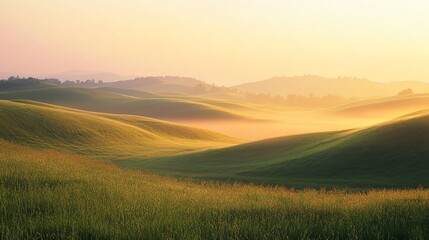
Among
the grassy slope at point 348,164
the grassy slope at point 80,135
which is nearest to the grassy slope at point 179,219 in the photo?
the grassy slope at point 348,164

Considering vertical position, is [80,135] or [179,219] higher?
[179,219]

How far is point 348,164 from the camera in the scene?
3966 cm

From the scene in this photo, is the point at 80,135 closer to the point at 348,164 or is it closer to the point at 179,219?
the point at 348,164

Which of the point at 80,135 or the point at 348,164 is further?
the point at 80,135

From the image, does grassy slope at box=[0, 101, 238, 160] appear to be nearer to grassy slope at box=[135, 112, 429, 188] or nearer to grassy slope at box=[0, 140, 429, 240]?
grassy slope at box=[135, 112, 429, 188]

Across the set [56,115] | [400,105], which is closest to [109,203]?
[56,115]

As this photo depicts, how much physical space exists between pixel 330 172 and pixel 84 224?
104 ft

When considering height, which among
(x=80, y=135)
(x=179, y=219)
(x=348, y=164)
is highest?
(x=179, y=219)

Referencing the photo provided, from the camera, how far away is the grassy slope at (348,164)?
35469mm

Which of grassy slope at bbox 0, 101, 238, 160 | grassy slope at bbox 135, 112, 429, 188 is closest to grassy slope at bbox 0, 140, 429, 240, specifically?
grassy slope at bbox 135, 112, 429, 188

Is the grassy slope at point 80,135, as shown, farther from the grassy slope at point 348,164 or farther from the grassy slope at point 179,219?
the grassy slope at point 179,219

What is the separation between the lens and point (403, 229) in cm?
1045

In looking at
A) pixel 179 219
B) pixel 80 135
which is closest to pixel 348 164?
pixel 179 219

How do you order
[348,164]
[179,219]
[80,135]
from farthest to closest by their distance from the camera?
[80,135] < [348,164] < [179,219]
